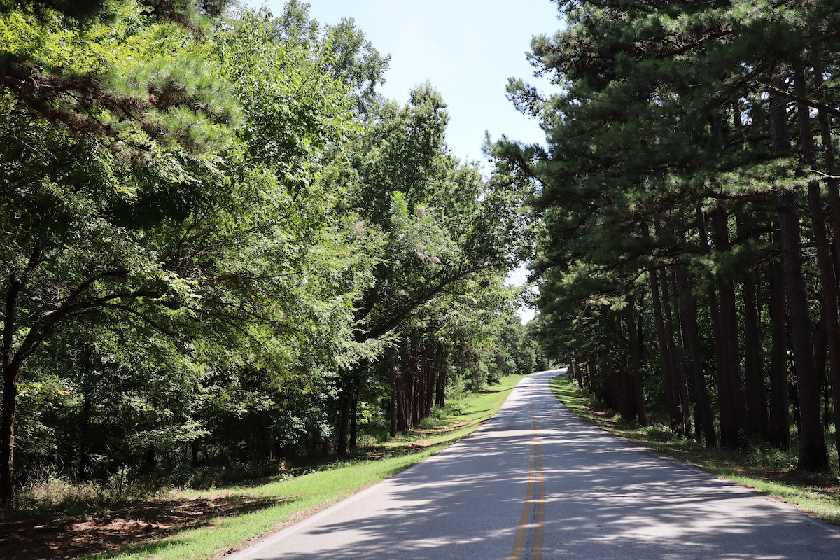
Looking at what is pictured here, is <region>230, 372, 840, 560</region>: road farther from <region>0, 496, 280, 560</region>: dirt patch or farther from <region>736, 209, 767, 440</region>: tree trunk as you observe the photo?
<region>736, 209, 767, 440</region>: tree trunk

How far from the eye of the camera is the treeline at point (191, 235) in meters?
7.12

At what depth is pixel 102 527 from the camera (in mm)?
11672

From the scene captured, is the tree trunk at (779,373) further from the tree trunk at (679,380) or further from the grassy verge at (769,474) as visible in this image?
the tree trunk at (679,380)

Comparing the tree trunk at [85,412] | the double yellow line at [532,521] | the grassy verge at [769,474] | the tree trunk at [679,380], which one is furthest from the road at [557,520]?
the tree trunk at [679,380]

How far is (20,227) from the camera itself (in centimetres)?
893

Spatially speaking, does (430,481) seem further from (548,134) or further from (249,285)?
(548,134)

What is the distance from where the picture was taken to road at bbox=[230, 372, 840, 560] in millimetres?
6867

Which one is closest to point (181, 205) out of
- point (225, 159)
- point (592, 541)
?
point (225, 159)

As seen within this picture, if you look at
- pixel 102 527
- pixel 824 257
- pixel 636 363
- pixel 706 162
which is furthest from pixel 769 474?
pixel 636 363

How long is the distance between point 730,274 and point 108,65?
42.5ft

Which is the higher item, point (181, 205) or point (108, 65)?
point (108, 65)

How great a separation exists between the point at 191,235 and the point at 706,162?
10559mm

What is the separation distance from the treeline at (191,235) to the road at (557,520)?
168 inches

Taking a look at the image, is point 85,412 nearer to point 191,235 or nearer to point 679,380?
point 191,235
